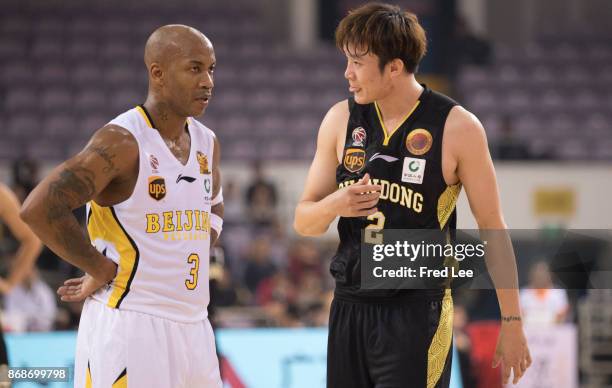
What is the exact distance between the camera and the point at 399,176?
388 cm

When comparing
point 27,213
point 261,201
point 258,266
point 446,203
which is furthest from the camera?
point 261,201

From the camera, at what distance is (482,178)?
12.6 ft

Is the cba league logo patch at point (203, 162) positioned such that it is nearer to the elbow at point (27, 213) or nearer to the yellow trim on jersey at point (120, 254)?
the yellow trim on jersey at point (120, 254)

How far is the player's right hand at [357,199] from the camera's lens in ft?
12.0

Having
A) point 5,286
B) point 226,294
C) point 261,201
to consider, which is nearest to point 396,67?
point 5,286

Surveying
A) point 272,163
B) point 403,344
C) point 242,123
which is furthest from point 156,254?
point 242,123

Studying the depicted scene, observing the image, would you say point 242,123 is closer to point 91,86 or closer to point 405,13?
point 91,86

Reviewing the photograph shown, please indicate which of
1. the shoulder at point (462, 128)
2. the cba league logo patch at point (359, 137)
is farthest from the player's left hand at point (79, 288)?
the shoulder at point (462, 128)

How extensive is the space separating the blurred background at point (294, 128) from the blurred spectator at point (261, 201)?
23 mm

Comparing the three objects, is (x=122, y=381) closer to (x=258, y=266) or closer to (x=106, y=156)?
(x=106, y=156)

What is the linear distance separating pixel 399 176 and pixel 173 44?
45.7 inches

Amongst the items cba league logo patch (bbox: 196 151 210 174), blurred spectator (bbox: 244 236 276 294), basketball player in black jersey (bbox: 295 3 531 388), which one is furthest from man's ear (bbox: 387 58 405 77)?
blurred spectator (bbox: 244 236 276 294)

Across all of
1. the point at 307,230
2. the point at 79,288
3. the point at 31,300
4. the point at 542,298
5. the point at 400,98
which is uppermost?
the point at 400,98

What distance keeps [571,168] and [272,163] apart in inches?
195
